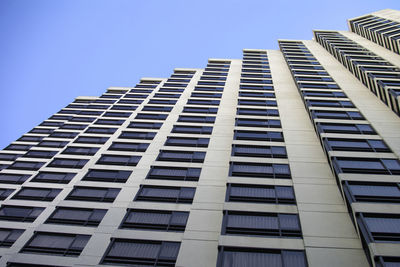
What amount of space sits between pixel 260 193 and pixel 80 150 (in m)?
20.4

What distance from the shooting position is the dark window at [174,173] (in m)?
22.6

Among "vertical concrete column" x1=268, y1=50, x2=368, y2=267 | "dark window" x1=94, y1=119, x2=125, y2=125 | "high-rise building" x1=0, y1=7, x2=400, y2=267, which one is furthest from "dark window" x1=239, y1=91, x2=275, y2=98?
"dark window" x1=94, y1=119, x2=125, y2=125

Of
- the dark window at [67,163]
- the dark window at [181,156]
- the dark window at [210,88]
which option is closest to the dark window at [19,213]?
the dark window at [67,163]

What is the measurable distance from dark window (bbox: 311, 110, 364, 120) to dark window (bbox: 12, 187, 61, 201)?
1046 inches

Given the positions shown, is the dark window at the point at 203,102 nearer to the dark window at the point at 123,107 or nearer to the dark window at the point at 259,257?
the dark window at the point at 123,107

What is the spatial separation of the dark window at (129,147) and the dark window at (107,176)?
3.78 m

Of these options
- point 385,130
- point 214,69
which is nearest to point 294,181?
point 385,130

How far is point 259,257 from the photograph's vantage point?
1496 centimetres

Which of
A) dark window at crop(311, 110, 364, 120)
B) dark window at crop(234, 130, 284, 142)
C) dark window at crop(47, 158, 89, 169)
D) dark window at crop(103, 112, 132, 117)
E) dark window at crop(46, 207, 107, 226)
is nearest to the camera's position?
dark window at crop(46, 207, 107, 226)

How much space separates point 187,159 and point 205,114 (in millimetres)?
9814

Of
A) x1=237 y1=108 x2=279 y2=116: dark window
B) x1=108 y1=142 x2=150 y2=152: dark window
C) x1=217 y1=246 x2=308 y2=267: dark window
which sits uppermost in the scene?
x1=237 y1=108 x2=279 y2=116: dark window

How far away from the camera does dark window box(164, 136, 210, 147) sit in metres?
27.2

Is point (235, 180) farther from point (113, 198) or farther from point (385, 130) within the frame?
point (385, 130)

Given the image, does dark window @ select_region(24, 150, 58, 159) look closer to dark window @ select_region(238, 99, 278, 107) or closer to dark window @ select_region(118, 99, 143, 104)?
dark window @ select_region(118, 99, 143, 104)
